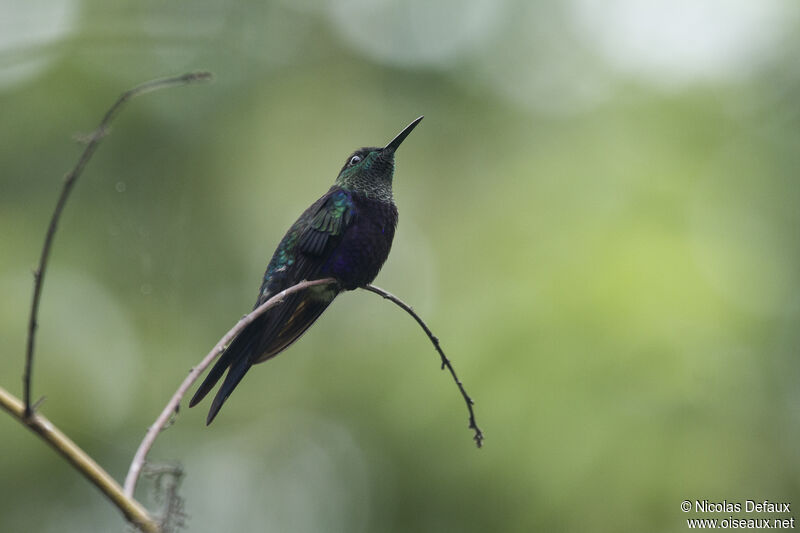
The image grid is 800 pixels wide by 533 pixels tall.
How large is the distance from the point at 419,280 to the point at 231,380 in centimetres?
656

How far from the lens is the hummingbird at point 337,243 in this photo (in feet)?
11.1

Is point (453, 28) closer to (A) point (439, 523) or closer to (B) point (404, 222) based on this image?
(B) point (404, 222)

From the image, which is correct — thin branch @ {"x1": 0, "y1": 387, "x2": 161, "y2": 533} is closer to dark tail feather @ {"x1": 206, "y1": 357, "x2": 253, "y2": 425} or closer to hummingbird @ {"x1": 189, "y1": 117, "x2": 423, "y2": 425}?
dark tail feather @ {"x1": 206, "y1": 357, "x2": 253, "y2": 425}

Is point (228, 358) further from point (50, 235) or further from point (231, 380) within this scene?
point (50, 235)

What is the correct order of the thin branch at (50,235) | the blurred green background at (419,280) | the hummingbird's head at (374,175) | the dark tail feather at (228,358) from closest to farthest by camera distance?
1. the thin branch at (50,235)
2. the dark tail feather at (228,358)
3. the hummingbird's head at (374,175)
4. the blurred green background at (419,280)

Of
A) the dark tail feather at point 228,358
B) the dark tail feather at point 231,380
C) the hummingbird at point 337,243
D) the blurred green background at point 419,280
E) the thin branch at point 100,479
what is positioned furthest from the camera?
the blurred green background at point 419,280

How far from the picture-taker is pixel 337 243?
3596 millimetres

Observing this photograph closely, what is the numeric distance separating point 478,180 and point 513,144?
2.71 feet

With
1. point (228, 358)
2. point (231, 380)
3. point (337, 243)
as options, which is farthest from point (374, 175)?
point (231, 380)

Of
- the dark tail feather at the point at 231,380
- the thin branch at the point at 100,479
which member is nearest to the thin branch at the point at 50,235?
the thin branch at the point at 100,479

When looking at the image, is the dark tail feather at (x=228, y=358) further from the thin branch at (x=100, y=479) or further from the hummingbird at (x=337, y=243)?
the thin branch at (x=100, y=479)

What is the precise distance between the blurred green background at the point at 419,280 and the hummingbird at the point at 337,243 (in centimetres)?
240

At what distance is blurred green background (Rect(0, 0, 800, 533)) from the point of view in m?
6.57

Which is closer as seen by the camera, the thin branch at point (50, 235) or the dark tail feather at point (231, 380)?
the thin branch at point (50, 235)
